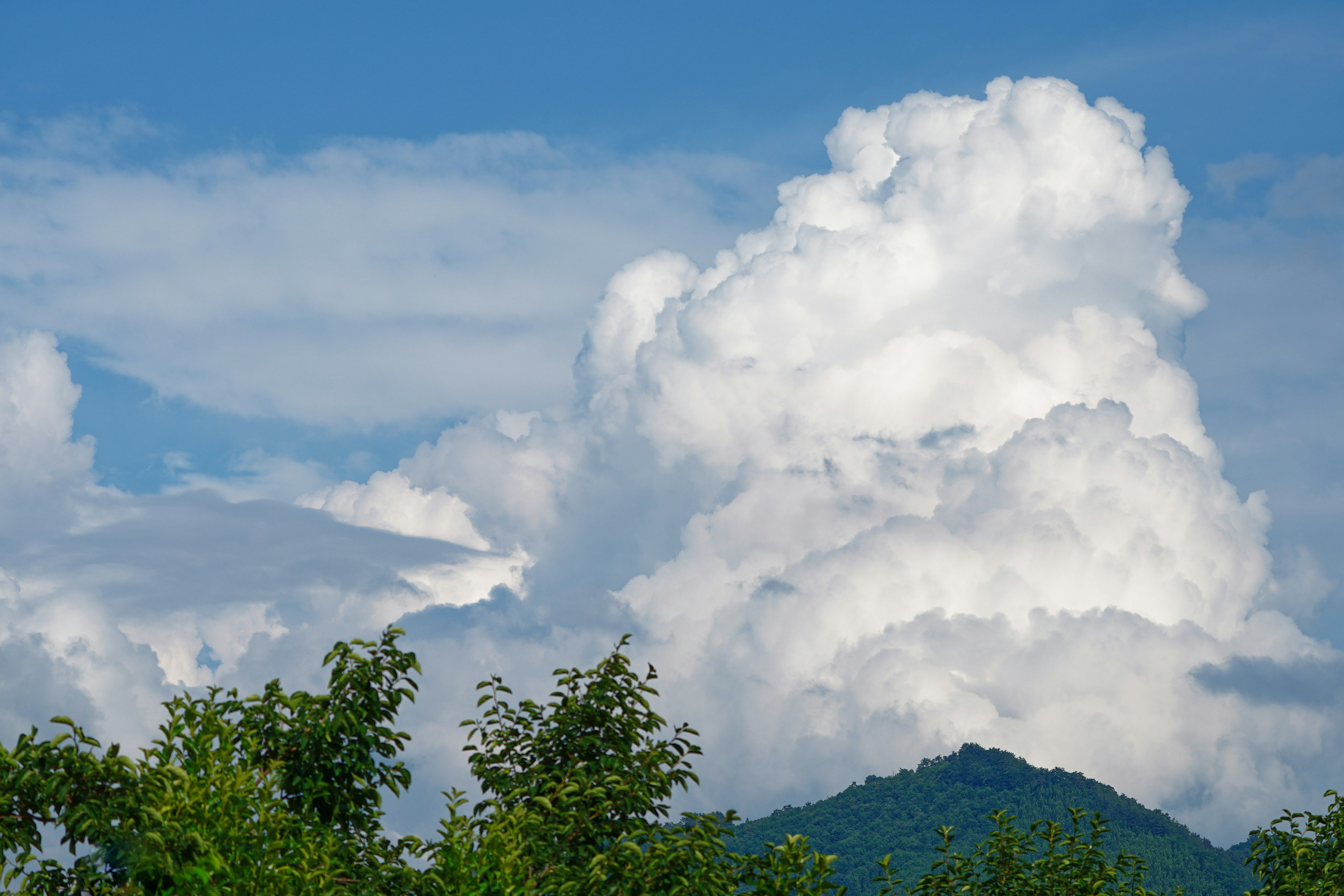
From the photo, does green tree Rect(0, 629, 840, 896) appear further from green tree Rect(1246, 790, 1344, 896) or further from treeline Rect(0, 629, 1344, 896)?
green tree Rect(1246, 790, 1344, 896)

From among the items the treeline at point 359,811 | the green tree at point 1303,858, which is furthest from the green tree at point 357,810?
the green tree at point 1303,858

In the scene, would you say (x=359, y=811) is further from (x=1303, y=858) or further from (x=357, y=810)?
(x=1303, y=858)

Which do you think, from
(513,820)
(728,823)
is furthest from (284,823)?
(728,823)

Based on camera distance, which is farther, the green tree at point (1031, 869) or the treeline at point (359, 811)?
the green tree at point (1031, 869)

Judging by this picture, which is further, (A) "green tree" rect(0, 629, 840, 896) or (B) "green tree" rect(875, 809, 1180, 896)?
(B) "green tree" rect(875, 809, 1180, 896)

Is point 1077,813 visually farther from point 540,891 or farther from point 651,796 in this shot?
point 540,891

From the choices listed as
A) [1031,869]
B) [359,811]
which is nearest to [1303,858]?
[1031,869]

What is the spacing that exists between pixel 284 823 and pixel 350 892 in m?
1.46

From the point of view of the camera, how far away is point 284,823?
14414 millimetres

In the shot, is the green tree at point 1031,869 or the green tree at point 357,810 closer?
the green tree at point 357,810

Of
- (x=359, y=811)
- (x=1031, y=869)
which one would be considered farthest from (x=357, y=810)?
(x=1031, y=869)

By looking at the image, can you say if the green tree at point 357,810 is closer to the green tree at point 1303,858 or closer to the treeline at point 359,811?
the treeline at point 359,811

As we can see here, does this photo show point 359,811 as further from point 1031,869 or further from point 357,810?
point 1031,869

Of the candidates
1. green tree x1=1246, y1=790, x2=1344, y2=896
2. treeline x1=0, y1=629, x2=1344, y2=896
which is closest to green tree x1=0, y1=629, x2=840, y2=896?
treeline x1=0, y1=629, x2=1344, y2=896
